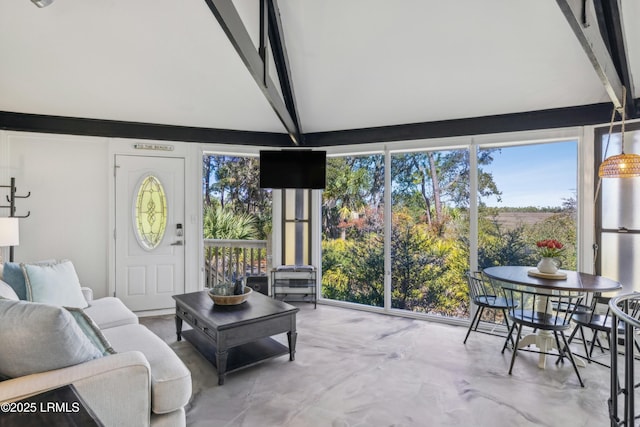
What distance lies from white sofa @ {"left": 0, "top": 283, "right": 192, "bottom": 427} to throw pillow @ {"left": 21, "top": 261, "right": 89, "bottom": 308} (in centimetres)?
120

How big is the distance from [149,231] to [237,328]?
8.01 feet

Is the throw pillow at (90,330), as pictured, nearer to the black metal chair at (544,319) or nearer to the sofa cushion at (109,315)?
the sofa cushion at (109,315)

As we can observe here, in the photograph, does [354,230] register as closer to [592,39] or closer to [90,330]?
[592,39]

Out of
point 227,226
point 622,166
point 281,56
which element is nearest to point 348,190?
point 281,56

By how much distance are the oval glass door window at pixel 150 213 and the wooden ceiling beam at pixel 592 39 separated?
14.4 feet

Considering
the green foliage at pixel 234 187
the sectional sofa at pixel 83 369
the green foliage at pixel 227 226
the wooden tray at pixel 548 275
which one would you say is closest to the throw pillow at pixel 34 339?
the sectional sofa at pixel 83 369

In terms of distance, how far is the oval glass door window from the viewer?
425 centimetres

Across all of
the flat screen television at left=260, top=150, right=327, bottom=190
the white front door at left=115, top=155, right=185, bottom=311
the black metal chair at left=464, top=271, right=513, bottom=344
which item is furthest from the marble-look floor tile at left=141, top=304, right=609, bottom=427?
the flat screen television at left=260, top=150, right=327, bottom=190

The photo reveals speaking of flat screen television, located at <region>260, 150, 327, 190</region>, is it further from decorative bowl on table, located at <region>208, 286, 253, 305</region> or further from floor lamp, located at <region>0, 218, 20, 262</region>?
floor lamp, located at <region>0, 218, 20, 262</region>

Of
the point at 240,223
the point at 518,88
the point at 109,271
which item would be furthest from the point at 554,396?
the point at 240,223

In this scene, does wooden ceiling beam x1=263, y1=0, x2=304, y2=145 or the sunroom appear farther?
wooden ceiling beam x1=263, y1=0, x2=304, y2=145

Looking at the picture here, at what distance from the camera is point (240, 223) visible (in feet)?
20.3

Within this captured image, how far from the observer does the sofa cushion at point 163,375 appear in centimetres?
170

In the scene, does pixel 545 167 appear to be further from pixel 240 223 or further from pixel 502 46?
pixel 240 223
